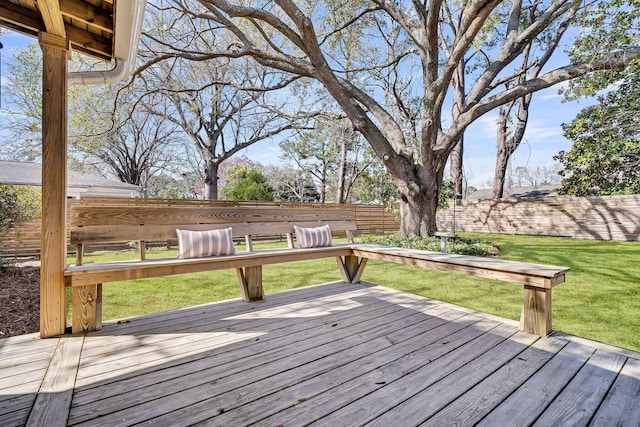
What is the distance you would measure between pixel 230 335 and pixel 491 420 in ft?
5.70

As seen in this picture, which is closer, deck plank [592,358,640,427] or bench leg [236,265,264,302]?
deck plank [592,358,640,427]

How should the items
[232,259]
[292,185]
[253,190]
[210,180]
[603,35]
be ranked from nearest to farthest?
[232,259], [603,35], [210,180], [253,190], [292,185]

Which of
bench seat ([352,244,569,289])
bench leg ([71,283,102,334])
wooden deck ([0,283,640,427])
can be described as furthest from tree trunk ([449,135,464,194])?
bench leg ([71,283,102,334])

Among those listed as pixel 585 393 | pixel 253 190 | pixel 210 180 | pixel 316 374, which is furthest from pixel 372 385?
pixel 210 180

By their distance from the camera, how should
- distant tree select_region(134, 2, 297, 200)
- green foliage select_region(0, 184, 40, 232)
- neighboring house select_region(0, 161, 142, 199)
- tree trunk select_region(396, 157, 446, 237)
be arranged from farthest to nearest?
distant tree select_region(134, 2, 297, 200)
neighboring house select_region(0, 161, 142, 199)
tree trunk select_region(396, 157, 446, 237)
green foliage select_region(0, 184, 40, 232)

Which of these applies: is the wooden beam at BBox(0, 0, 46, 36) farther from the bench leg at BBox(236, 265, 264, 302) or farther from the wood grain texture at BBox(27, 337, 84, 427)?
the bench leg at BBox(236, 265, 264, 302)

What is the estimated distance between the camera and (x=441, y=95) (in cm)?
654

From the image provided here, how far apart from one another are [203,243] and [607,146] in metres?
10.8

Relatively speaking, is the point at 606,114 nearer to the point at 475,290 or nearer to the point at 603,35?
the point at 603,35

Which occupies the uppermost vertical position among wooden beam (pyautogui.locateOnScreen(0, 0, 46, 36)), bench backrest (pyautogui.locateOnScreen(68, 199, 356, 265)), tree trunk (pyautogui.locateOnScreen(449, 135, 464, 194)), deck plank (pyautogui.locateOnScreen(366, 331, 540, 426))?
tree trunk (pyautogui.locateOnScreen(449, 135, 464, 194))

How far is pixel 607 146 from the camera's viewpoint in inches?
331

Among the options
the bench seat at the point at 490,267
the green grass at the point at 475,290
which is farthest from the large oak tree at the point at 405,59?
the bench seat at the point at 490,267

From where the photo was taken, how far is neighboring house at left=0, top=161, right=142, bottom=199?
392 inches

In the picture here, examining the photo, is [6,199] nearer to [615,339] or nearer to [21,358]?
[21,358]
